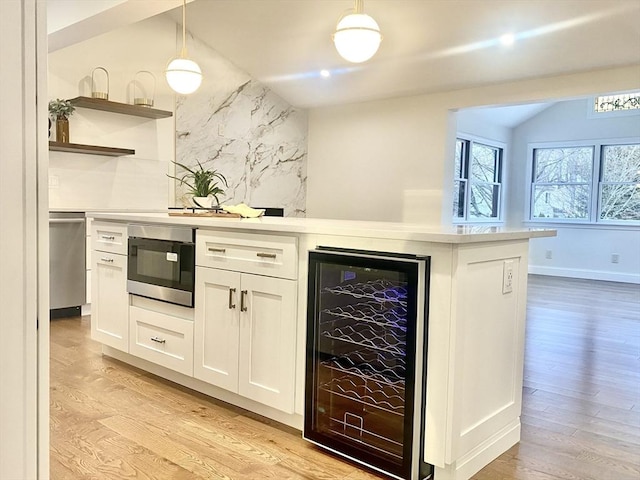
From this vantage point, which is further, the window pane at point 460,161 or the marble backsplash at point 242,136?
the window pane at point 460,161

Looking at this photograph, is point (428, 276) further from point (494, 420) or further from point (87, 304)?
point (87, 304)

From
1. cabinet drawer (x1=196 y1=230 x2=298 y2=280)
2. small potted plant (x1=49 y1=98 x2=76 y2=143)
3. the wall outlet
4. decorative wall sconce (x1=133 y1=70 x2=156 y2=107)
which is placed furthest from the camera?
decorative wall sconce (x1=133 y1=70 x2=156 y2=107)

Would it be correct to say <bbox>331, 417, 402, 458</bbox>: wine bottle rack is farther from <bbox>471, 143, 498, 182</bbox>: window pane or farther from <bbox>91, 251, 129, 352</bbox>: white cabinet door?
<bbox>471, 143, 498, 182</bbox>: window pane

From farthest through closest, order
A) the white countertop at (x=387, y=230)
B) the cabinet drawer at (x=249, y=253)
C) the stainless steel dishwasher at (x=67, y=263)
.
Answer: the stainless steel dishwasher at (x=67, y=263) < the cabinet drawer at (x=249, y=253) < the white countertop at (x=387, y=230)

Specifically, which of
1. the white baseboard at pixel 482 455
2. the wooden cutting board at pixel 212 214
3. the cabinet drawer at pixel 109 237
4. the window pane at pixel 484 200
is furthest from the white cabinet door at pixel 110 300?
the window pane at pixel 484 200

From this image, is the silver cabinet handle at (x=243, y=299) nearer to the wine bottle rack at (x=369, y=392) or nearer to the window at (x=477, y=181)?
the wine bottle rack at (x=369, y=392)

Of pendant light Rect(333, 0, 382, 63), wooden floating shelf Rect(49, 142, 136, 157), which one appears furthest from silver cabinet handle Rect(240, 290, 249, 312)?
wooden floating shelf Rect(49, 142, 136, 157)

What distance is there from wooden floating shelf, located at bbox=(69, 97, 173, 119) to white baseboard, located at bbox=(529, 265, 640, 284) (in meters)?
6.16

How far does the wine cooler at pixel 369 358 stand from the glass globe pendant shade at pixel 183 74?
7.27 ft

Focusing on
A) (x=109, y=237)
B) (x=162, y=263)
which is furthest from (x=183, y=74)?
(x=162, y=263)

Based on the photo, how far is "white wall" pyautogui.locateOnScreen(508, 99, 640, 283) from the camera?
310 inches

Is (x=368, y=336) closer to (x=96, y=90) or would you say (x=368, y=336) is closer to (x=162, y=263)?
(x=162, y=263)

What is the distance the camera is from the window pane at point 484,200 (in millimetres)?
8320

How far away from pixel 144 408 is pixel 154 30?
437 cm
